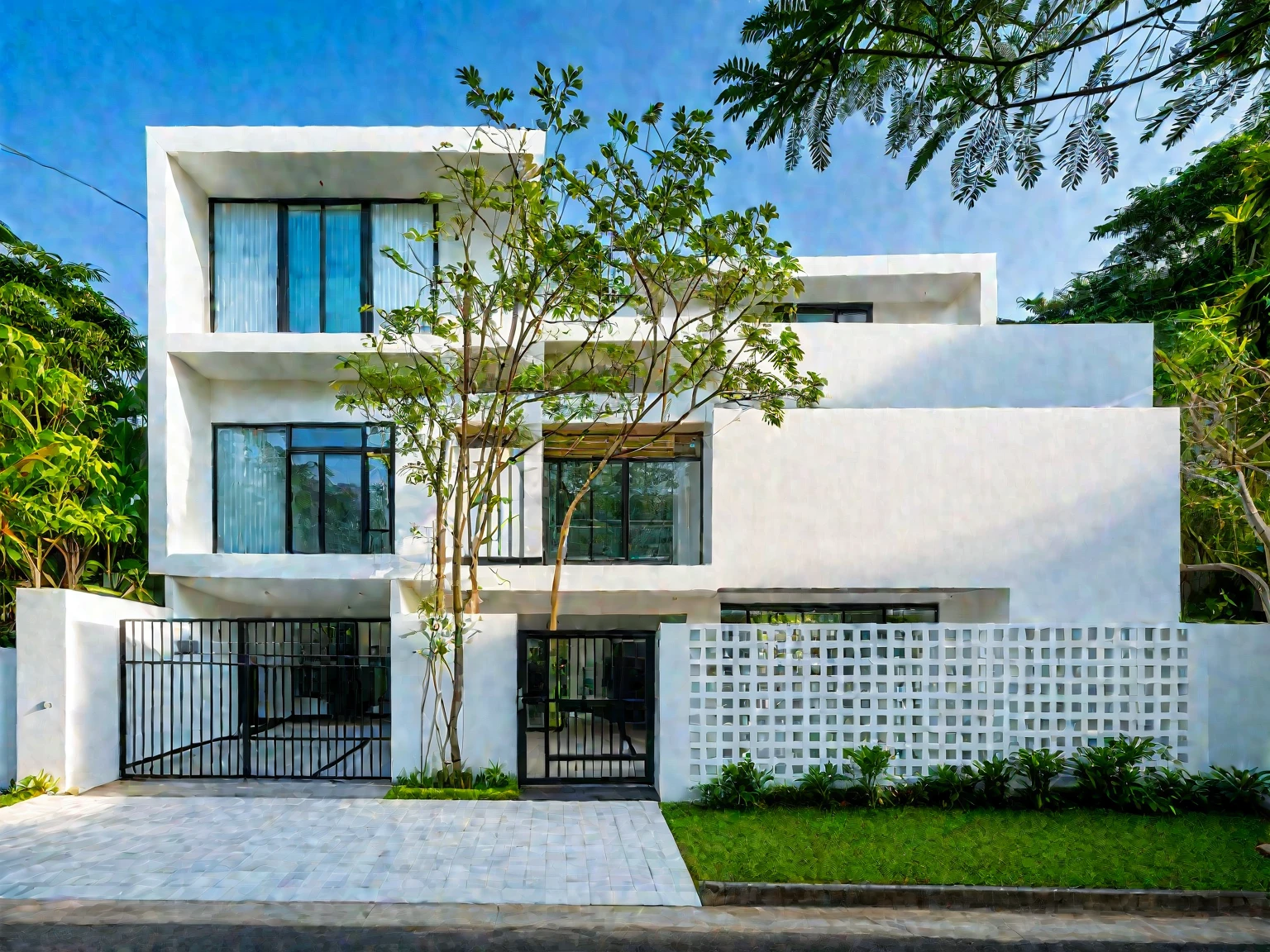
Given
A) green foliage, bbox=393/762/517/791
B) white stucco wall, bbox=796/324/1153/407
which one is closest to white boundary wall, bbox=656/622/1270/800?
green foliage, bbox=393/762/517/791

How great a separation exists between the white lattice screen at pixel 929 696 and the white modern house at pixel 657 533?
0.04m

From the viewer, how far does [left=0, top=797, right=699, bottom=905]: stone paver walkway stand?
5488 mm

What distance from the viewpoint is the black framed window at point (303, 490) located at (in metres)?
10.9

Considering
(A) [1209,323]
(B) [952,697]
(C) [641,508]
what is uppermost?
(A) [1209,323]

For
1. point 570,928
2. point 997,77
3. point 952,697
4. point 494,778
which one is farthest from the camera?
point 494,778

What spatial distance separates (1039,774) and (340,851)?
22.1 feet

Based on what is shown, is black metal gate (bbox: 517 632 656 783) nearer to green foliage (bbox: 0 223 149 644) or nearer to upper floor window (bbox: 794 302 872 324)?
green foliage (bbox: 0 223 149 644)

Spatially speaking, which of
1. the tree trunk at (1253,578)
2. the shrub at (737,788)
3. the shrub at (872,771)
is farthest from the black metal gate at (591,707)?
the tree trunk at (1253,578)

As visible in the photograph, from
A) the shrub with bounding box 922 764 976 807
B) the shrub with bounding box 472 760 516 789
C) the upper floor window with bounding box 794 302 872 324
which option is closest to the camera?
the shrub with bounding box 922 764 976 807

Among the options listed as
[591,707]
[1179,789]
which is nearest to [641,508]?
[591,707]

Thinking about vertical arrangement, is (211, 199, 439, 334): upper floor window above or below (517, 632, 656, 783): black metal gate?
above

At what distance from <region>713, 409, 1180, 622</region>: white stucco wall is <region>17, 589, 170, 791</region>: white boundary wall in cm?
742

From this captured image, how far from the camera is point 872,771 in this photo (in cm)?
735

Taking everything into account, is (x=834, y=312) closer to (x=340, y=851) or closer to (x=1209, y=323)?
(x=1209, y=323)
